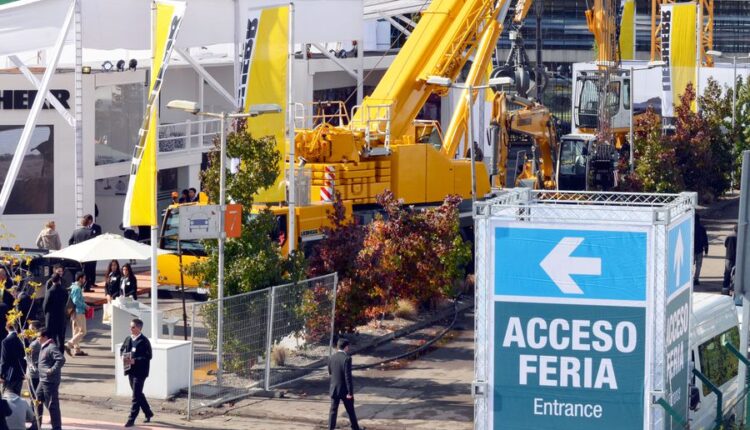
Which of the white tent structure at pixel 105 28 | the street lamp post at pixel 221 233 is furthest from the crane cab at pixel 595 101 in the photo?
the street lamp post at pixel 221 233

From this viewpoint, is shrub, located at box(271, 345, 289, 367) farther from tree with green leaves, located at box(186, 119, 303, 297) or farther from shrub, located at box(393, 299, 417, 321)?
shrub, located at box(393, 299, 417, 321)

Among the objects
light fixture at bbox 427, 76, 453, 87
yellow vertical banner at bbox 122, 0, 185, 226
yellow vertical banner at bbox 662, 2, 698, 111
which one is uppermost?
yellow vertical banner at bbox 662, 2, 698, 111

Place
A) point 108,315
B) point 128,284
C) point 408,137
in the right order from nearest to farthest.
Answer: point 108,315 < point 128,284 < point 408,137

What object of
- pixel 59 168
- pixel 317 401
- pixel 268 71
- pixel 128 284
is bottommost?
pixel 317 401

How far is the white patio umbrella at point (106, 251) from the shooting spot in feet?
79.3

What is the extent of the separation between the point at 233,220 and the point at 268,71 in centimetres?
368

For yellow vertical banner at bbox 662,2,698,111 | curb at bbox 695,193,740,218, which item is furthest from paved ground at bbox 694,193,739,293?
yellow vertical banner at bbox 662,2,698,111

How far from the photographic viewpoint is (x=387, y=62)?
51.7 meters

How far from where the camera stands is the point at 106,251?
80.0 ft

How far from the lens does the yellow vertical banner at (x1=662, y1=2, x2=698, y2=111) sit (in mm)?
48656

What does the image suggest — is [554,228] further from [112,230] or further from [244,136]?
[112,230]

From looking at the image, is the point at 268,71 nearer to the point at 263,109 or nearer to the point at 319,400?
the point at 263,109

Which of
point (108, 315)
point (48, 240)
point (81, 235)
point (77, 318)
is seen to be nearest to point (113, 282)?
point (108, 315)

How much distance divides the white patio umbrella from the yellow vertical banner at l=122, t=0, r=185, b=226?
258 centimetres
